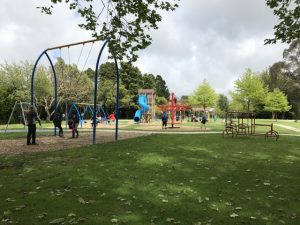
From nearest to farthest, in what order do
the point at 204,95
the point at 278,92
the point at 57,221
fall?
the point at 57,221 → the point at 278,92 → the point at 204,95

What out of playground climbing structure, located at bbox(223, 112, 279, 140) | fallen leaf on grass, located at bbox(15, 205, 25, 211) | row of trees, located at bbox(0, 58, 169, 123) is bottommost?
fallen leaf on grass, located at bbox(15, 205, 25, 211)

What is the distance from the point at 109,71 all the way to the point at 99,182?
70077 millimetres

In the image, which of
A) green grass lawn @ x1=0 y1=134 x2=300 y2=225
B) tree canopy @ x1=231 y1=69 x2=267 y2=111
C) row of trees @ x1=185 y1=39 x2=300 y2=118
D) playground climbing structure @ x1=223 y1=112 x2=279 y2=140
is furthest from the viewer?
row of trees @ x1=185 y1=39 x2=300 y2=118

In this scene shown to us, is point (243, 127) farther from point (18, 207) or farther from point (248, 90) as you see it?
A: point (248, 90)

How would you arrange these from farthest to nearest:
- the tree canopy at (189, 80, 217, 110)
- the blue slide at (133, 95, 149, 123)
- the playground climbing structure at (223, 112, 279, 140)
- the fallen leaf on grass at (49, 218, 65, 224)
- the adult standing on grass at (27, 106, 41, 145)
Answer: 1. the tree canopy at (189, 80, 217, 110)
2. the blue slide at (133, 95, 149, 123)
3. the playground climbing structure at (223, 112, 279, 140)
4. the adult standing on grass at (27, 106, 41, 145)
5. the fallen leaf on grass at (49, 218, 65, 224)

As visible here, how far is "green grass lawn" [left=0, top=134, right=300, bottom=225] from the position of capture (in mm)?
6148

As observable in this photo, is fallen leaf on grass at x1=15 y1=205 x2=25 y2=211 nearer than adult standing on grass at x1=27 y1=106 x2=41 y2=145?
Yes

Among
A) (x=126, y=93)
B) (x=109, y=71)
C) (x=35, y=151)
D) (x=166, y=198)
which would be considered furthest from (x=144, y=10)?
(x=109, y=71)

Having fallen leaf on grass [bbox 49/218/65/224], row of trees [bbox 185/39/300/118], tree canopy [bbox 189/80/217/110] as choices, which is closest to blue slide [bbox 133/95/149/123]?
row of trees [bbox 185/39/300/118]

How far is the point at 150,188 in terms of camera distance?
8.05 m

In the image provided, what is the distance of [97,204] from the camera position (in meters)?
6.81

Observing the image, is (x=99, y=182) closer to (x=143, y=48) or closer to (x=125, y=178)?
(x=125, y=178)

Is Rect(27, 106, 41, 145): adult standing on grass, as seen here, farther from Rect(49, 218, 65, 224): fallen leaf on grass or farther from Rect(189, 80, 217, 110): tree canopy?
Rect(189, 80, 217, 110): tree canopy

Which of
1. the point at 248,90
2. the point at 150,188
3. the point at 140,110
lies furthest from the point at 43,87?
the point at 150,188
